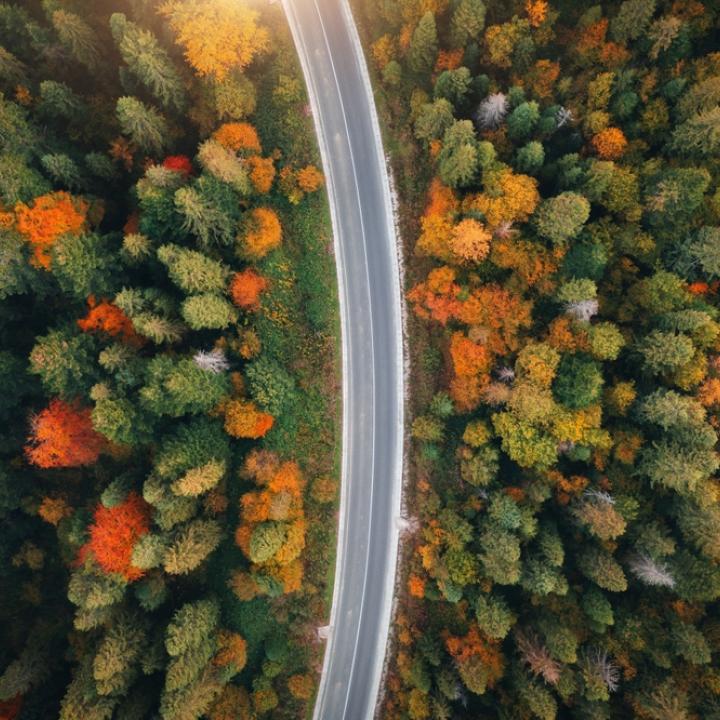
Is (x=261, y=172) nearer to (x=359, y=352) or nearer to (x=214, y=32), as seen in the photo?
(x=214, y=32)

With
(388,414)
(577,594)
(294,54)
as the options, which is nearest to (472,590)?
(577,594)

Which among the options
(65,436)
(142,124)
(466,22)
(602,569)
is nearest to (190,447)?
(65,436)

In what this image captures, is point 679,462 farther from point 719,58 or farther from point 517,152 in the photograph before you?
point 719,58

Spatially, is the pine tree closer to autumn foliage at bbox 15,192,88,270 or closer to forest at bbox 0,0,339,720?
forest at bbox 0,0,339,720

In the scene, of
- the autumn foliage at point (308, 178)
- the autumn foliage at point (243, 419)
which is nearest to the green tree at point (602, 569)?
the autumn foliage at point (243, 419)

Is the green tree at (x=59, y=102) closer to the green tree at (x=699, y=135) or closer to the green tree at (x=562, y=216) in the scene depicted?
the green tree at (x=562, y=216)
